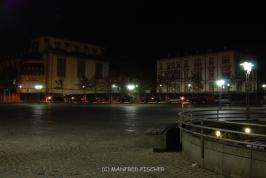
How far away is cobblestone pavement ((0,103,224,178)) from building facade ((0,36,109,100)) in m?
75.6

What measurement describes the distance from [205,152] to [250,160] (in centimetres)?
171

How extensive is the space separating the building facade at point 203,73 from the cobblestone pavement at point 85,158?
7507cm

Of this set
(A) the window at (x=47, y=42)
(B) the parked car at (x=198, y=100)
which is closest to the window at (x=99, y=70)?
(A) the window at (x=47, y=42)

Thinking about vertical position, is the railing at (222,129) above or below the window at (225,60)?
below

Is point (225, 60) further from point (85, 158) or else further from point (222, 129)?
point (222, 129)

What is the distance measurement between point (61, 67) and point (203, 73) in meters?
36.6

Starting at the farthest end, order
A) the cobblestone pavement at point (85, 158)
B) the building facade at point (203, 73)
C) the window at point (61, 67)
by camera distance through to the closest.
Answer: the window at point (61, 67) < the building facade at point (203, 73) < the cobblestone pavement at point (85, 158)

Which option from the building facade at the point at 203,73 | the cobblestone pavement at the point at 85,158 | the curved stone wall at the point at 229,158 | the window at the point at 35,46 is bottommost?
the cobblestone pavement at the point at 85,158

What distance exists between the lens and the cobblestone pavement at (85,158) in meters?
9.12

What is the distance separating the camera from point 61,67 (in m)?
94.3

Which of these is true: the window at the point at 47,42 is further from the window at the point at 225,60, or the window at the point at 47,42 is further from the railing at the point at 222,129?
the railing at the point at 222,129

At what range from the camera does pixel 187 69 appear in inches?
4146

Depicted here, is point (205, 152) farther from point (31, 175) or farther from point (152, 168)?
point (31, 175)

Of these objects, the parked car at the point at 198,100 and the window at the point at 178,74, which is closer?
the parked car at the point at 198,100
